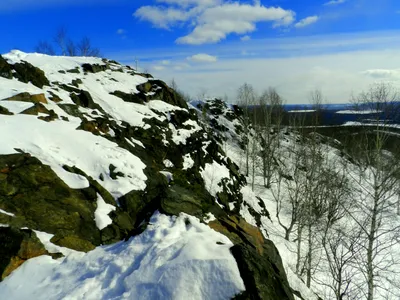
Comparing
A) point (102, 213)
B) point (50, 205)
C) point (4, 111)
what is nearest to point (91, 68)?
point (4, 111)

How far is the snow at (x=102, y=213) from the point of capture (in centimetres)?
1060

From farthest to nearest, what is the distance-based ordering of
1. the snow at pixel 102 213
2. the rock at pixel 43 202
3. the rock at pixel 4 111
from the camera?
the rock at pixel 4 111, the snow at pixel 102 213, the rock at pixel 43 202

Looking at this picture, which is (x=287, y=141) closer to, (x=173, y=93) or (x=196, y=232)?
(x=173, y=93)

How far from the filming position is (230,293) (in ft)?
16.8

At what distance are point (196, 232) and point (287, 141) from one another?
51.7 m

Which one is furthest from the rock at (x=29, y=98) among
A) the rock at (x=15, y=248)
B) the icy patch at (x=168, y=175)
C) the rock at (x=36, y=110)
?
the rock at (x=15, y=248)

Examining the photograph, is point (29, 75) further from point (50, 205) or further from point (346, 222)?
point (346, 222)

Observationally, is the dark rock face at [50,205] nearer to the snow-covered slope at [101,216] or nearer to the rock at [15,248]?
the snow-covered slope at [101,216]

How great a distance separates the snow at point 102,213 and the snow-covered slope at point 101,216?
46mm

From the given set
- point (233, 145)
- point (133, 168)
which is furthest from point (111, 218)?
point (233, 145)

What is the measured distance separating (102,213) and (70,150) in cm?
485

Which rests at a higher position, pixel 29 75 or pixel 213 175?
pixel 29 75

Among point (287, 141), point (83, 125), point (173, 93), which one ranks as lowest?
point (287, 141)

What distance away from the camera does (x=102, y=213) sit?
437 inches
